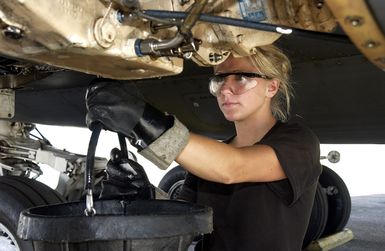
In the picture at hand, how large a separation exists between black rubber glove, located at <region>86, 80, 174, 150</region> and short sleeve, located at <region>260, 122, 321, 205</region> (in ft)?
1.06

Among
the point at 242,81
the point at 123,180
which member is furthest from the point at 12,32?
the point at 242,81

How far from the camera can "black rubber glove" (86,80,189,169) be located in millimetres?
960

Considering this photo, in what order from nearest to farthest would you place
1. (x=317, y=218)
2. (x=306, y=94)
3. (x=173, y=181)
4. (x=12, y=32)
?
(x=12, y=32)
(x=306, y=94)
(x=317, y=218)
(x=173, y=181)

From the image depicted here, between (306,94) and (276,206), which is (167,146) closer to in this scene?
(276,206)

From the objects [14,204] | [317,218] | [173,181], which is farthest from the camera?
[173,181]

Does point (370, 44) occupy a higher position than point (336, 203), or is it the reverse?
point (370, 44)

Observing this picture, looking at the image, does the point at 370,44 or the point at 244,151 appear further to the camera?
the point at 244,151

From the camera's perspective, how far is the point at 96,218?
84 centimetres

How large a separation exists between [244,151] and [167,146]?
0.21 metres

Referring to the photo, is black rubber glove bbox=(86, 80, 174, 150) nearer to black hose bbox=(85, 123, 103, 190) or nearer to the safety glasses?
black hose bbox=(85, 123, 103, 190)

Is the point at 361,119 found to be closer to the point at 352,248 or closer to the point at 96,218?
the point at 352,248

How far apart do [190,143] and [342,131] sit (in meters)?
1.82

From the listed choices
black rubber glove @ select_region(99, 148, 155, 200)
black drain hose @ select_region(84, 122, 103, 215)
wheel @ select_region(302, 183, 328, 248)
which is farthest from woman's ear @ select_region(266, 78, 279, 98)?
wheel @ select_region(302, 183, 328, 248)

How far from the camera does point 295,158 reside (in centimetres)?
122
